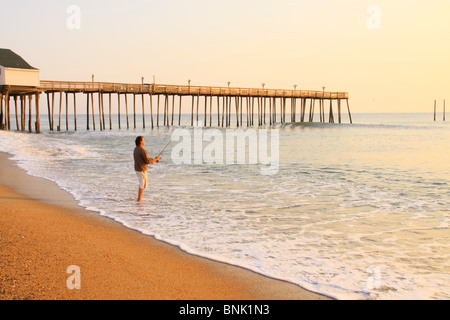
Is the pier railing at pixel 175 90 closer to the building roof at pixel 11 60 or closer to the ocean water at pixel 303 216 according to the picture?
the building roof at pixel 11 60

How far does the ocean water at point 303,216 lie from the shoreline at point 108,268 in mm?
307

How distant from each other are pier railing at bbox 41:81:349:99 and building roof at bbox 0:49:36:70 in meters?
1.99

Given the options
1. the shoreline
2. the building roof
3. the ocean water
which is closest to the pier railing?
the building roof

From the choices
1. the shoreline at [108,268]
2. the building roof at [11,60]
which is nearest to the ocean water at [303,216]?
the shoreline at [108,268]

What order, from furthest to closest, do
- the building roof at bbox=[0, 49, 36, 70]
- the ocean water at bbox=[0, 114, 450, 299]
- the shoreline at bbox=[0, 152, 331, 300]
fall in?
the building roof at bbox=[0, 49, 36, 70], the ocean water at bbox=[0, 114, 450, 299], the shoreline at bbox=[0, 152, 331, 300]

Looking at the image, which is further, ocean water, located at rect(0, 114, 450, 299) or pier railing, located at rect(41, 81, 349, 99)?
pier railing, located at rect(41, 81, 349, 99)

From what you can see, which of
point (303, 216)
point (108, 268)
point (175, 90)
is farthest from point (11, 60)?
point (108, 268)

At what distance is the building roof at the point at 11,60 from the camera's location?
30998mm

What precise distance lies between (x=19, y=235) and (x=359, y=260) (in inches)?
171

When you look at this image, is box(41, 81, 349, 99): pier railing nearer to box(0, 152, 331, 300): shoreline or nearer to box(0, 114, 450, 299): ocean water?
box(0, 114, 450, 299): ocean water

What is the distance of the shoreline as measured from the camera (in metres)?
3.76

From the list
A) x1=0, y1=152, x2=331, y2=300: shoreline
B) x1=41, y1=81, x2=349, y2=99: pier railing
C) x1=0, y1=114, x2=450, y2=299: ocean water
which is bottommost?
x1=0, y1=114, x2=450, y2=299: ocean water
